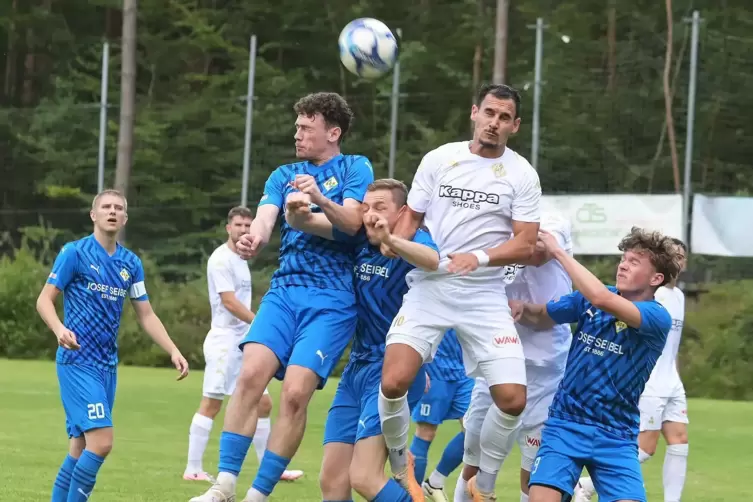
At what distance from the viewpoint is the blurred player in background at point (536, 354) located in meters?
7.52

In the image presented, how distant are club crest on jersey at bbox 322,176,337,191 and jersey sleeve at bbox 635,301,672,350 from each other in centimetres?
177

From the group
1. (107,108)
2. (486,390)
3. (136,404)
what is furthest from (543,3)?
(486,390)

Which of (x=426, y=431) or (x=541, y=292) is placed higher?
(x=541, y=292)

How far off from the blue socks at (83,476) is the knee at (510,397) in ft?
7.59

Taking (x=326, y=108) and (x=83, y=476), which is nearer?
(x=326, y=108)

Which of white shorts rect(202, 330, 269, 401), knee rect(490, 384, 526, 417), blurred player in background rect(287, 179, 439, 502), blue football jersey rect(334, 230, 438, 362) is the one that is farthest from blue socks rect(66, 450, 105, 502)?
white shorts rect(202, 330, 269, 401)

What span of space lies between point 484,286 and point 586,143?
15.7 meters

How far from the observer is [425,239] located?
22.0ft

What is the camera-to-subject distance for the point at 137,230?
86.9 ft

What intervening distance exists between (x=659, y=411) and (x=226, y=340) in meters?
3.69

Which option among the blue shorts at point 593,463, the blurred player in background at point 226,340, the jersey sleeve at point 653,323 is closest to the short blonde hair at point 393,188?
the jersey sleeve at point 653,323

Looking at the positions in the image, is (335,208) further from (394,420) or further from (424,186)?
(394,420)

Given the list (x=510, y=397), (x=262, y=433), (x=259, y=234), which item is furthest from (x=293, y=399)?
(x=262, y=433)

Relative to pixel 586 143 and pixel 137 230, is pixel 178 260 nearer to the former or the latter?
pixel 137 230
